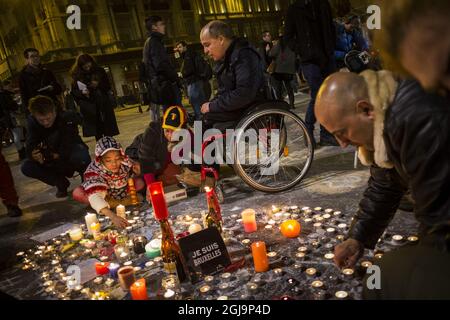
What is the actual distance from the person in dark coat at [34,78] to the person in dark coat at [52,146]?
4.71ft

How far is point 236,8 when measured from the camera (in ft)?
158

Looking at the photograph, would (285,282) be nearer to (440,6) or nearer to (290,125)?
(440,6)

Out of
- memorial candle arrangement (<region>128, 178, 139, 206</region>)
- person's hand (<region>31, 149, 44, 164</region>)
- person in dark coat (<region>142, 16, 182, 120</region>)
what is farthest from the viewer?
person in dark coat (<region>142, 16, 182, 120</region>)

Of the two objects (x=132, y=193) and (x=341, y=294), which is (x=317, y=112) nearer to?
(x=341, y=294)

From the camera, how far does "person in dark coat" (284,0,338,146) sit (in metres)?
4.54

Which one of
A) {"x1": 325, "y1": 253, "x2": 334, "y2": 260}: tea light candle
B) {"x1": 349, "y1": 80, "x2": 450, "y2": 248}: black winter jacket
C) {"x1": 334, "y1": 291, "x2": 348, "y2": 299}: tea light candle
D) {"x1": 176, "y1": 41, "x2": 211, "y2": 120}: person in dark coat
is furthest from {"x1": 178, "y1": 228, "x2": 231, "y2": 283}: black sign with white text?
{"x1": 176, "y1": 41, "x2": 211, "y2": 120}: person in dark coat

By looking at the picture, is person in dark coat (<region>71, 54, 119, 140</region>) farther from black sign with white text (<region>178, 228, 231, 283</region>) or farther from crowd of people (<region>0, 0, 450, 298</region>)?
black sign with white text (<region>178, 228, 231, 283</region>)

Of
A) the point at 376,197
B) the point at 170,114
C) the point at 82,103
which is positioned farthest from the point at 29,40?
the point at 376,197

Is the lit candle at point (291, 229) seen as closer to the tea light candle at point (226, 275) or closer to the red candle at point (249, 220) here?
the red candle at point (249, 220)

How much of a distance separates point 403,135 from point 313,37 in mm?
3713

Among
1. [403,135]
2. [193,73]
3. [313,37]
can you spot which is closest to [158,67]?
[193,73]

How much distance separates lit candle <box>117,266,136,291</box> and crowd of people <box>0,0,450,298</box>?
0.90 meters

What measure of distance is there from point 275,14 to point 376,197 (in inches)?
2202

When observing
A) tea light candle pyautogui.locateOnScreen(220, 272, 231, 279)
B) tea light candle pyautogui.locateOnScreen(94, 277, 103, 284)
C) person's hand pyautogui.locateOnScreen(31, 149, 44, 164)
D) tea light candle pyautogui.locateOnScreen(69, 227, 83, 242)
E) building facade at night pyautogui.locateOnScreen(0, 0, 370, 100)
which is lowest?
tea light candle pyautogui.locateOnScreen(220, 272, 231, 279)
